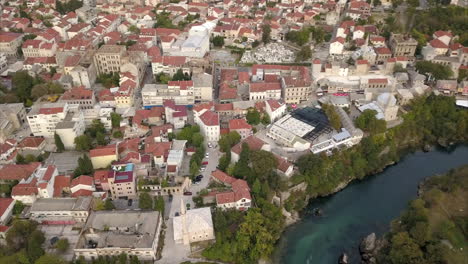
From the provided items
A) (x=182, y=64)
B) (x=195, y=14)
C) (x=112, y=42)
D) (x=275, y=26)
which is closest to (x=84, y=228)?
(x=182, y=64)

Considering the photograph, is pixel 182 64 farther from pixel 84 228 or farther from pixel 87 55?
pixel 84 228

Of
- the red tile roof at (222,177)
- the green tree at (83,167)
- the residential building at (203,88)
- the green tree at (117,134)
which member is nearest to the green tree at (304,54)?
the residential building at (203,88)

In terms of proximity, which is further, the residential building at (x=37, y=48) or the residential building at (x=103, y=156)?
the residential building at (x=37, y=48)

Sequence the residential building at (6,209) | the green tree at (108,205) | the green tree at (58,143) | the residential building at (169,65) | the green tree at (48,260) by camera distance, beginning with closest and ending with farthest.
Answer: the green tree at (48,260), the residential building at (6,209), the green tree at (108,205), the green tree at (58,143), the residential building at (169,65)

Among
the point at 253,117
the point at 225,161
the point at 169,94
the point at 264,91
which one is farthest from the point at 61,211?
the point at 264,91

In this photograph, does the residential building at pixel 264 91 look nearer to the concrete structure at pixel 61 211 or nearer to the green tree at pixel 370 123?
the green tree at pixel 370 123
